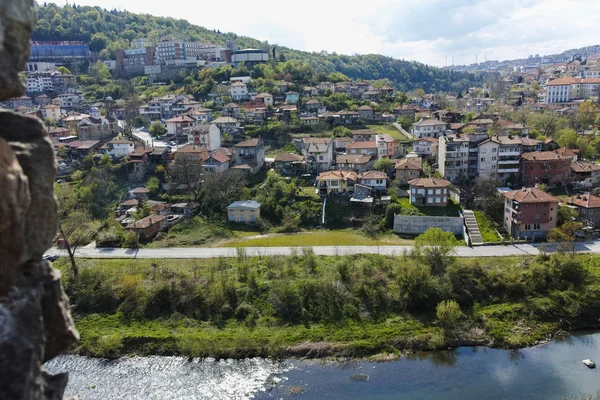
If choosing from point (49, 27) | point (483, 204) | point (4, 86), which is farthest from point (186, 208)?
point (49, 27)

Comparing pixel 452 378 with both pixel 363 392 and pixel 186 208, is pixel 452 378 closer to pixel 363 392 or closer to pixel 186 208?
pixel 363 392

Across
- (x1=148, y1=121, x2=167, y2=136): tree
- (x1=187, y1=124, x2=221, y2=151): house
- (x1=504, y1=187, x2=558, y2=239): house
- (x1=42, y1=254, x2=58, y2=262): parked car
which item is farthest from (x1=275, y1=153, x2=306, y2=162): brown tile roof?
(x1=42, y1=254, x2=58, y2=262): parked car

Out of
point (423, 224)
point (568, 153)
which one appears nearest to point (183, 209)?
point (423, 224)

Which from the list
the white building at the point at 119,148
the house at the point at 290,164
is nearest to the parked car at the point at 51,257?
the white building at the point at 119,148

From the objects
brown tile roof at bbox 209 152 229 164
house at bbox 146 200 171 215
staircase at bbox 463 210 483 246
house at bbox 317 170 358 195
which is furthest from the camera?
brown tile roof at bbox 209 152 229 164

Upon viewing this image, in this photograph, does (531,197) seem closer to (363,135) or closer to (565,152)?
(565,152)

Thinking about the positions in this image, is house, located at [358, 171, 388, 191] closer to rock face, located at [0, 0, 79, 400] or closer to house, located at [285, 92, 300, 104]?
house, located at [285, 92, 300, 104]

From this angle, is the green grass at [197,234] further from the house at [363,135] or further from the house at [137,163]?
the house at [363,135]
